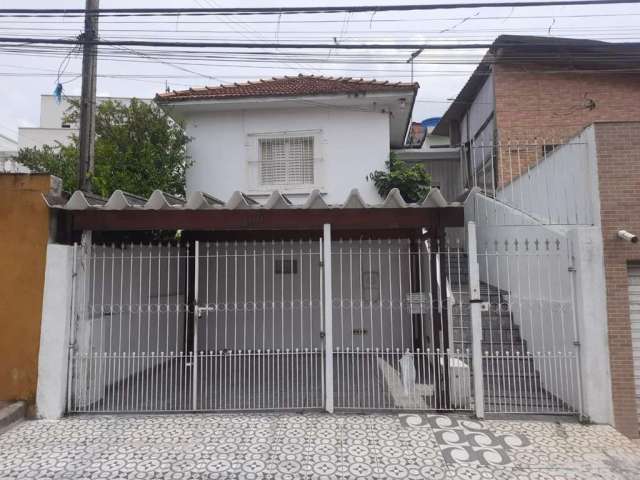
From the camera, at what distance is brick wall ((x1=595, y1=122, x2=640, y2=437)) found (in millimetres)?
4695

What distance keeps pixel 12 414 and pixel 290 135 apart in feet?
22.3

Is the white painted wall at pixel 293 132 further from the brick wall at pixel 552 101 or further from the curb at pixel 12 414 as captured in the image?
the curb at pixel 12 414

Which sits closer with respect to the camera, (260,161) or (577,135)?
(577,135)

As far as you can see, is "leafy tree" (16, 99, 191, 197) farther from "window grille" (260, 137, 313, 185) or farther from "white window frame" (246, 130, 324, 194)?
"window grille" (260, 137, 313, 185)

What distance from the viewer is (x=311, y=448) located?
4.16 metres

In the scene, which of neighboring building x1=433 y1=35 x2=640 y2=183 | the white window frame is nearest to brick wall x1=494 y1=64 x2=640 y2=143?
Answer: neighboring building x1=433 y1=35 x2=640 y2=183

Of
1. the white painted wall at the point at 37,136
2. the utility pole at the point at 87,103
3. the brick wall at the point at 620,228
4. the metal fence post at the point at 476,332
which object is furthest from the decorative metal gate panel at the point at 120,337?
the white painted wall at the point at 37,136

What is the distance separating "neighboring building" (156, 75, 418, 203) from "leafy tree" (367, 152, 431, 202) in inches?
7.8

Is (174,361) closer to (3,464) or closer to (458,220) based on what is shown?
(3,464)

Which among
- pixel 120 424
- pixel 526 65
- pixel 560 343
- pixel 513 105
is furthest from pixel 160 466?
pixel 526 65

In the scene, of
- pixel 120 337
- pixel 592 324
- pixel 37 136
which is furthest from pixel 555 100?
pixel 37 136

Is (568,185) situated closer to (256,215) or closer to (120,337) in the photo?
(256,215)

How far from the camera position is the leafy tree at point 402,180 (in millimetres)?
8789

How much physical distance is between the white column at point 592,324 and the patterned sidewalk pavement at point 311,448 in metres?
0.28
